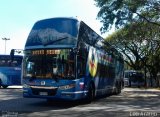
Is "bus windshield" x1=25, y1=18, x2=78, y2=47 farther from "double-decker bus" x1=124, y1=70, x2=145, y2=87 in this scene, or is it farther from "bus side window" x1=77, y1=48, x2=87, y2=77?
"double-decker bus" x1=124, y1=70, x2=145, y2=87

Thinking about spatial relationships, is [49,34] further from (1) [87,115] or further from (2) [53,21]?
(1) [87,115]

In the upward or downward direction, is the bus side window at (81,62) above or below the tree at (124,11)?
below

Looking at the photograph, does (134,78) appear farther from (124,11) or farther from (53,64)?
(53,64)

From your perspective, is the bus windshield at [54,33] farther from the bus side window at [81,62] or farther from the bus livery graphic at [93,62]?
the bus livery graphic at [93,62]

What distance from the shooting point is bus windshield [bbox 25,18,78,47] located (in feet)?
59.8

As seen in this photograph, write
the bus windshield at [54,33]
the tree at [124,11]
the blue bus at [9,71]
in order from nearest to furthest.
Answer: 1. the bus windshield at [54,33]
2. the tree at [124,11]
3. the blue bus at [9,71]

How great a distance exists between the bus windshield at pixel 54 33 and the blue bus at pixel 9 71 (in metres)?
18.5

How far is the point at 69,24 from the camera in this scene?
1856 cm

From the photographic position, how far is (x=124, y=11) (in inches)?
1227

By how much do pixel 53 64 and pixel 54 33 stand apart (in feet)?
5.05

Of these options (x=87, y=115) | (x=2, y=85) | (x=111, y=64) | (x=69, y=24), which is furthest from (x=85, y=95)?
(x=2, y=85)

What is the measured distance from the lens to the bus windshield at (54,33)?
18.2 metres

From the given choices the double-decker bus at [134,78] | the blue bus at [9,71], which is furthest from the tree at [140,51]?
the blue bus at [9,71]

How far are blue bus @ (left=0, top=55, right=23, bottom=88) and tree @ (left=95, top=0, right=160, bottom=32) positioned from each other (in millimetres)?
9742
